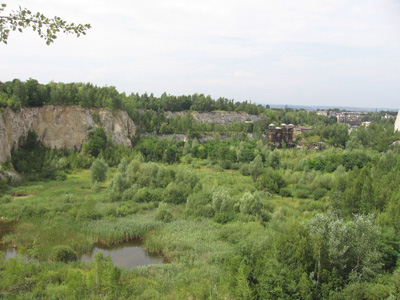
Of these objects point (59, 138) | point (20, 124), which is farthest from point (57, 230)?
point (59, 138)

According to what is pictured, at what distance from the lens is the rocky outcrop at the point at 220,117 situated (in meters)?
81.6

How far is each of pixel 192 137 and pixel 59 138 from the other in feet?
94.4

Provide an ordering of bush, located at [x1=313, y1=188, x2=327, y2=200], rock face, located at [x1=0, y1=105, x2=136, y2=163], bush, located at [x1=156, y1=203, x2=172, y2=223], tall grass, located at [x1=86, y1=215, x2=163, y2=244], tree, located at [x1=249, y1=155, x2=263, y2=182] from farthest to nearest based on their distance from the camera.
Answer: tree, located at [x1=249, y1=155, x2=263, y2=182], rock face, located at [x1=0, y1=105, x2=136, y2=163], bush, located at [x1=313, y1=188, x2=327, y2=200], bush, located at [x1=156, y1=203, x2=172, y2=223], tall grass, located at [x1=86, y1=215, x2=163, y2=244]

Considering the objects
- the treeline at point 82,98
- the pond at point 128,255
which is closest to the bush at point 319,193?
the pond at point 128,255

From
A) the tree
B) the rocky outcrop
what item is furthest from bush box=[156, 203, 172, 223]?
the rocky outcrop

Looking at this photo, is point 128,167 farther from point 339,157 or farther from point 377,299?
point 339,157

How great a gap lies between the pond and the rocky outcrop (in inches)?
2238

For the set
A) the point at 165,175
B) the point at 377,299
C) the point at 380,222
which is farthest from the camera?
the point at 165,175

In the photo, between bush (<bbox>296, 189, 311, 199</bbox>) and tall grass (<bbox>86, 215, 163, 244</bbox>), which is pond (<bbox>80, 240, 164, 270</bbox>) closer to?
tall grass (<bbox>86, 215, 163, 244</bbox>)

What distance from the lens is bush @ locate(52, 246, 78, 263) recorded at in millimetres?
20266

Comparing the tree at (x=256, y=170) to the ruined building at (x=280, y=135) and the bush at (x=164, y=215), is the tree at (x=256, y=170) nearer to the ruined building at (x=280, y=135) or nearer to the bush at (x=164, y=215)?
the bush at (x=164, y=215)

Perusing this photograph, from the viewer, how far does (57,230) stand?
24.9 meters

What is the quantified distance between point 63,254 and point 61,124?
1418 inches

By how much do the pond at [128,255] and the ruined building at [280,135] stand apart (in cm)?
5606
